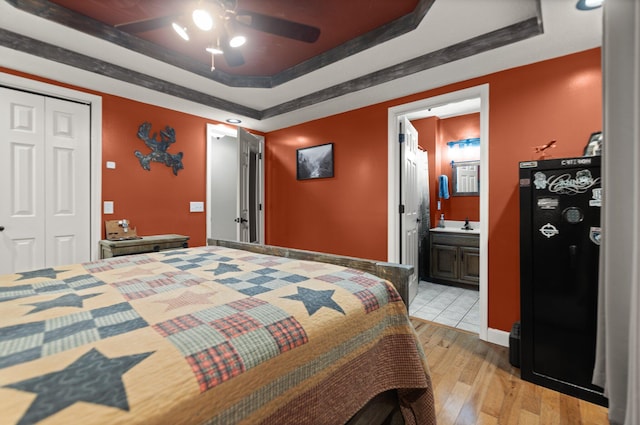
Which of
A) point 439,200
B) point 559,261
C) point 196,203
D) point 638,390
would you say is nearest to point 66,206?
point 196,203

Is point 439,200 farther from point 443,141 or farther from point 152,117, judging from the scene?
point 152,117

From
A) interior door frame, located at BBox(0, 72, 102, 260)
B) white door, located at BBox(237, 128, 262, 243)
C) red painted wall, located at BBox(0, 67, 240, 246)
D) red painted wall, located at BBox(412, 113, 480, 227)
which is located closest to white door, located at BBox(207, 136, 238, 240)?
white door, located at BBox(237, 128, 262, 243)

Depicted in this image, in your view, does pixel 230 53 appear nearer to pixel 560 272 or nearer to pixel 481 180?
pixel 481 180

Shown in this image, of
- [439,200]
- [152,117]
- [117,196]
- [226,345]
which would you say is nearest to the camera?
[226,345]

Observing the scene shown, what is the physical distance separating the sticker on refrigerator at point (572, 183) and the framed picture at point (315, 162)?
2474mm

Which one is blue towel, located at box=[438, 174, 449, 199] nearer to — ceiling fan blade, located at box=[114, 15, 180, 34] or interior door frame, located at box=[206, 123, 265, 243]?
interior door frame, located at box=[206, 123, 265, 243]

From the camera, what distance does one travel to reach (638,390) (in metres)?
0.58

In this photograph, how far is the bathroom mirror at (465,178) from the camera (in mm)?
4547

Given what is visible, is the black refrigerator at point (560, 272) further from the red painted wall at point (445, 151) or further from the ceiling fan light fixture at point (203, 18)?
the red painted wall at point (445, 151)

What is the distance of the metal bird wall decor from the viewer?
11.0 ft

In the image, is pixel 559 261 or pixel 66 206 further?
pixel 66 206

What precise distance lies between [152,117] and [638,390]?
4.19 meters

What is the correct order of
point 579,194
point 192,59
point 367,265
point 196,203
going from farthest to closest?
point 196,203
point 192,59
point 579,194
point 367,265

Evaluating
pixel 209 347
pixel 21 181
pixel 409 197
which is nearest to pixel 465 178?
pixel 409 197
